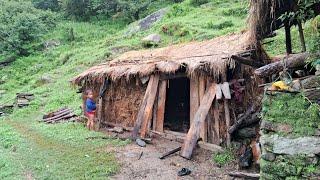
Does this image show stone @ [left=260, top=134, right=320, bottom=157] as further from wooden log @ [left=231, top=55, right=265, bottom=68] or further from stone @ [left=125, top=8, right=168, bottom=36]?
stone @ [left=125, top=8, right=168, bottom=36]

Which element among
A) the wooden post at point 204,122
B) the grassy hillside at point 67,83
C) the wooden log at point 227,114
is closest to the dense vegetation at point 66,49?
the grassy hillside at point 67,83

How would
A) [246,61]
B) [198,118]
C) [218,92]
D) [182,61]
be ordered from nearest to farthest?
[246,61]
[218,92]
[198,118]
[182,61]

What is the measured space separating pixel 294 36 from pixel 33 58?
2037 cm

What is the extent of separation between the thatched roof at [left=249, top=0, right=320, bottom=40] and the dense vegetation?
492 mm

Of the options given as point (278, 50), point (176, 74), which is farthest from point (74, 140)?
point (278, 50)

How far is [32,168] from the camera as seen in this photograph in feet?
29.9

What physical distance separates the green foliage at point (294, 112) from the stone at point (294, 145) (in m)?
0.11

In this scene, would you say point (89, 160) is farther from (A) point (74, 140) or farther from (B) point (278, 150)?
(B) point (278, 150)

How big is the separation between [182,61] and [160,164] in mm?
2833

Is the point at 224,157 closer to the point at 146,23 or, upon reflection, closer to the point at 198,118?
the point at 198,118

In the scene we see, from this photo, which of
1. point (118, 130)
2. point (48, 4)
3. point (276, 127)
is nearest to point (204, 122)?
point (118, 130)

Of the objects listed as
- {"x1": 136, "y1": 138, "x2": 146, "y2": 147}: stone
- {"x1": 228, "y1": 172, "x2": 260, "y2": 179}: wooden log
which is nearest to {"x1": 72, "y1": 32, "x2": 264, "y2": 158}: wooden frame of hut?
{"x1": 136, "y1": 138, "x2": 146, "y2": 147}: stone

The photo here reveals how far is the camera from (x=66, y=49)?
31.2m

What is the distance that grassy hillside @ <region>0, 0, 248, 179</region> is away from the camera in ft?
30.7
